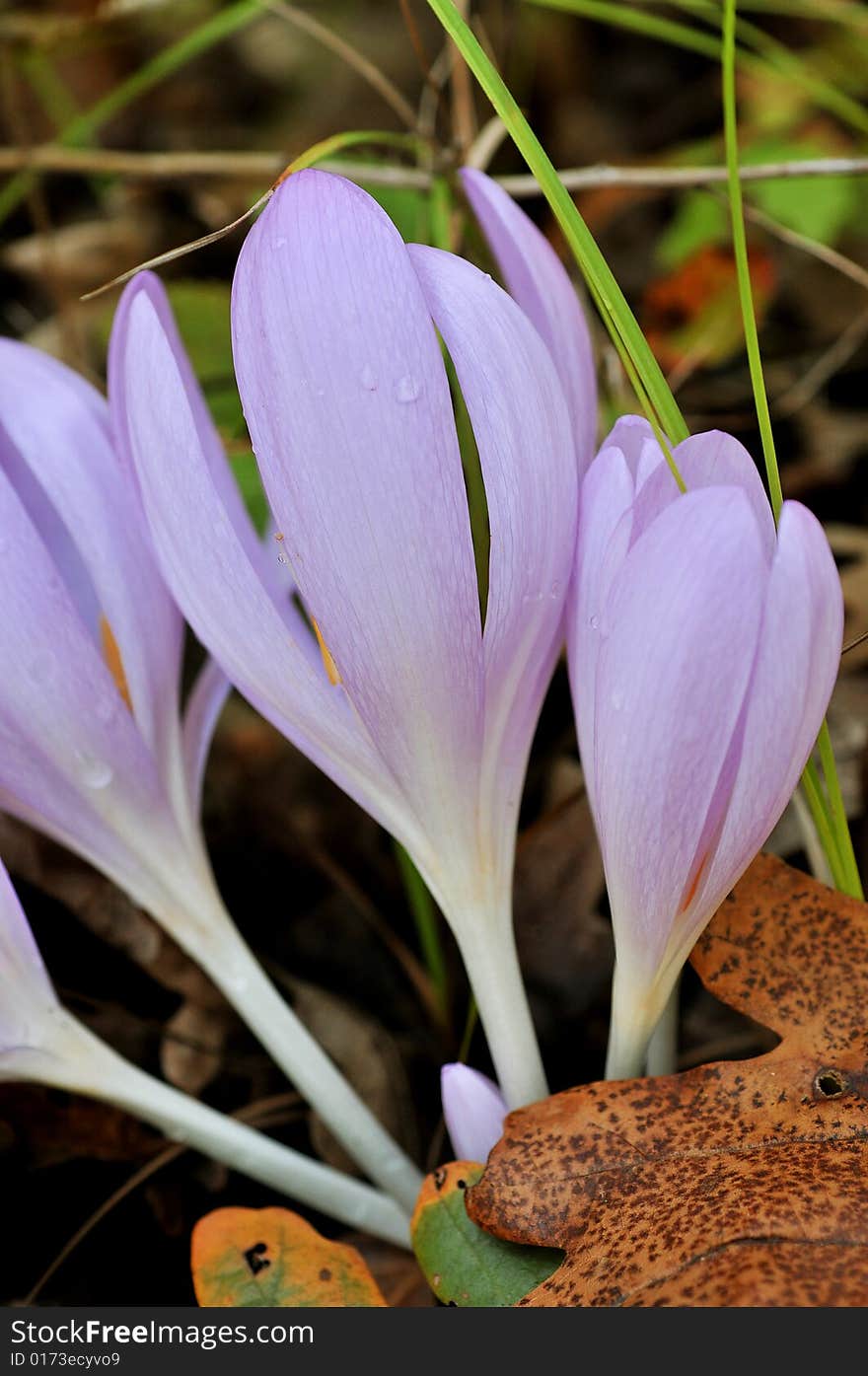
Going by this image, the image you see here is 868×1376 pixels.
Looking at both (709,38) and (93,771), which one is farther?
(709,38)

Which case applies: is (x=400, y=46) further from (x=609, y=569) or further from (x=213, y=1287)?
(x=213, y=1287)

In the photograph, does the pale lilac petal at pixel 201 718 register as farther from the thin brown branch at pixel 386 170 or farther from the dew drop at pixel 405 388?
the thin brown branch at pixel 386 170

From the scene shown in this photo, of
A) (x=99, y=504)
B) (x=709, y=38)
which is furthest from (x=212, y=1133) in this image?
(x=709, y=38)

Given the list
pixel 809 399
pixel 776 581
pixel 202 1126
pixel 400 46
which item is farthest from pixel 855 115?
pixel 400 46

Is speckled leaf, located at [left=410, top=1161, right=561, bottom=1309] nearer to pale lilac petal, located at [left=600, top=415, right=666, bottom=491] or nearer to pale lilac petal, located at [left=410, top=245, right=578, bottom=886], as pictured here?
pale lilac petal, located at [left=410, top=245, right=578, bottom=886]

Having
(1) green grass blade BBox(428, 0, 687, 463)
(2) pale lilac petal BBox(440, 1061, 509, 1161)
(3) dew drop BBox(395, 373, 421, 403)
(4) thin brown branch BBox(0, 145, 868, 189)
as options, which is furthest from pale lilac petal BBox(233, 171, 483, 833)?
(4) thin brown branch BBox(0, 145, 868, 189)

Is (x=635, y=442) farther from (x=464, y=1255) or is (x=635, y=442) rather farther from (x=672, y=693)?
(x=464, y=1255)

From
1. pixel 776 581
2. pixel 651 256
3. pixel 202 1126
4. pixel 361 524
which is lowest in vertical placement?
pixel 202 1126
